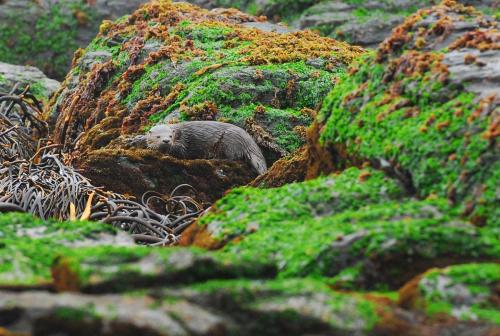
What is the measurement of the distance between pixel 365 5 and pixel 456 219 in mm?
20144

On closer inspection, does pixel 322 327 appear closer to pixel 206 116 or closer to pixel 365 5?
pixel 206 116

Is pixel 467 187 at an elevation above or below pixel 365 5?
above

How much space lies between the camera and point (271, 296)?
14.7ft

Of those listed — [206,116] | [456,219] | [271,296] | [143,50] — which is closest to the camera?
[271,296]

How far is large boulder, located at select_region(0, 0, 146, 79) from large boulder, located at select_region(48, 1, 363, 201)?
1180 centimetres

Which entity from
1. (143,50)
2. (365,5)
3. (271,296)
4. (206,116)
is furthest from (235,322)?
(365,5)

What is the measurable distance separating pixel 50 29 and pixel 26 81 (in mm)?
10267

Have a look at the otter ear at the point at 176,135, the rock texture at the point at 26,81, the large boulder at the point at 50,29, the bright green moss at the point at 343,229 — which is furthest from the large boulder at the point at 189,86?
the large boulder at the point at 50,29

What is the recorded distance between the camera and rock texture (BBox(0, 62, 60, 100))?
1703 centimetres

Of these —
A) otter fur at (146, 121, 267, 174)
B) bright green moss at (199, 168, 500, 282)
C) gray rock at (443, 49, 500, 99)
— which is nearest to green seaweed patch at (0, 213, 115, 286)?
bright green moss at (199, 168, 500, 282)

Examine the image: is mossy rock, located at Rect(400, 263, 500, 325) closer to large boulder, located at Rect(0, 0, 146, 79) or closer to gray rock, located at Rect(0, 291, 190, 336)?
gray rock, located at Rect(0, 291, 190, 336)

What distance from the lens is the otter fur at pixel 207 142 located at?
11.2 metres

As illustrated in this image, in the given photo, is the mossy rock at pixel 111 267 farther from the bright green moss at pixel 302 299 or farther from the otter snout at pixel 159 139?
the otter snout at pixel 159 139

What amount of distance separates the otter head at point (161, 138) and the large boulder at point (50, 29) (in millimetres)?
16386
